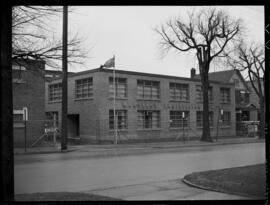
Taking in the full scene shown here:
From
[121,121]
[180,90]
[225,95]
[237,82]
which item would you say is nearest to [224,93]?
[225,95]

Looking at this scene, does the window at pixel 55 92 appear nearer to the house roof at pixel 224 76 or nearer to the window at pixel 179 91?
the window at pixel 179 91

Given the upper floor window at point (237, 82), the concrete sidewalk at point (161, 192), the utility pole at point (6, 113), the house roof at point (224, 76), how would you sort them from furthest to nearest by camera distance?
the upper floor window at point (237, 82) < the house roof at point (224, 76) < the concrete sidewalk at point (161, 192) < the utility pole at point (6, 113)

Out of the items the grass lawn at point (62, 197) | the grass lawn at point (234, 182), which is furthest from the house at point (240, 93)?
the grass lawn at point (62, 197)

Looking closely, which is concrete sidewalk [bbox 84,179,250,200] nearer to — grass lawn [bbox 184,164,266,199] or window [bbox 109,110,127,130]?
grass lawn [bbox 184,164,266,199]

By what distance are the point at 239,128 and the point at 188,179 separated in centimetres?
3629

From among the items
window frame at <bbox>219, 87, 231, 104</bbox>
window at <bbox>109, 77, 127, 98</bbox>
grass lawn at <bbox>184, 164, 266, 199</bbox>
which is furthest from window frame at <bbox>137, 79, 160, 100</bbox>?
grass lawn at <bbox>184, 164, 266, 199</bbox>

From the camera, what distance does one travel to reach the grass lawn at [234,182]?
7797 mm

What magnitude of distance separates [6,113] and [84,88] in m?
25.9

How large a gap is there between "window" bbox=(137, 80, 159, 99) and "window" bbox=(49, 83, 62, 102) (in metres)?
6.90

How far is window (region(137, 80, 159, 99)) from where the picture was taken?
32.9m

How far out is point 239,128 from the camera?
44.4 metres

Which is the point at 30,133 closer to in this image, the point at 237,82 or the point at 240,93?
the point at 240,93

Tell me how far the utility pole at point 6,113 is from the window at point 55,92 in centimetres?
2727

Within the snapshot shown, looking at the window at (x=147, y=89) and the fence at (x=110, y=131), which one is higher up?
the window at (x=147, y=89)
